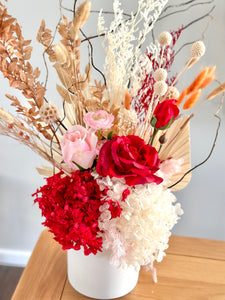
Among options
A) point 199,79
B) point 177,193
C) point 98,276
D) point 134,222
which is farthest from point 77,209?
point 177,193

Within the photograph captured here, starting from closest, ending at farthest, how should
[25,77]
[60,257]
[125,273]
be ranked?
[25,77] < [125,273] < [60,257]

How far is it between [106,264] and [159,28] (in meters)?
0.78

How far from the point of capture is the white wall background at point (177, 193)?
1121mm

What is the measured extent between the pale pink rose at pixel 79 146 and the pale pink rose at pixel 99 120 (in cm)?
2

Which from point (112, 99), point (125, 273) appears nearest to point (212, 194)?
point (125, 273)

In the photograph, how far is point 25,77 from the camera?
0.67 meters

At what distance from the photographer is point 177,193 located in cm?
132

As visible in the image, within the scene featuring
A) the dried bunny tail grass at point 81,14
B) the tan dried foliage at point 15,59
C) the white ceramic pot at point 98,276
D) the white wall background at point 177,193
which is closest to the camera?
the dried bunny tail grass at point 81,14

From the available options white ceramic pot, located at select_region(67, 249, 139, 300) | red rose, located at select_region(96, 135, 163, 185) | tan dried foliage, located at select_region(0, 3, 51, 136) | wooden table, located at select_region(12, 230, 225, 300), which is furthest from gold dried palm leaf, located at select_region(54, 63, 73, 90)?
wooden table, located at select_region(12, 230, 225, 300)

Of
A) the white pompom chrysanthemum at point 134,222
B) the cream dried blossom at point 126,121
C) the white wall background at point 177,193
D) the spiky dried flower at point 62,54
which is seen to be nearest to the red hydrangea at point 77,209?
the white pompom chrysanthemum at point 134,222

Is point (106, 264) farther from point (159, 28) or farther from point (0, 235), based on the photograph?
point (0, 235)

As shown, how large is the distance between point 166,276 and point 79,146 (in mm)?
508

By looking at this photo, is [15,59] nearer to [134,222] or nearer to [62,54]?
[62,54]

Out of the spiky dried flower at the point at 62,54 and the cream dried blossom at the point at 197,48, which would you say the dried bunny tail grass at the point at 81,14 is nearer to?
the spiky dried flower at the point at 62,54
